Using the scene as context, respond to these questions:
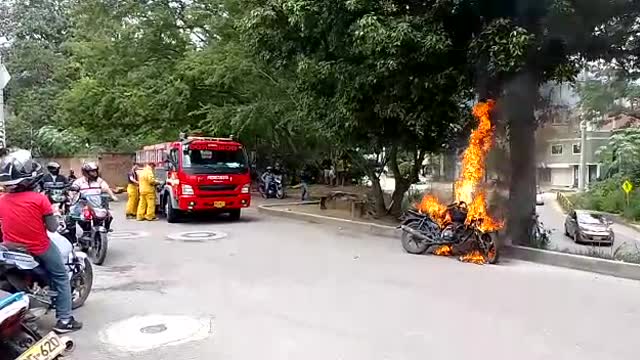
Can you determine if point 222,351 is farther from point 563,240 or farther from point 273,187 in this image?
point 273,187

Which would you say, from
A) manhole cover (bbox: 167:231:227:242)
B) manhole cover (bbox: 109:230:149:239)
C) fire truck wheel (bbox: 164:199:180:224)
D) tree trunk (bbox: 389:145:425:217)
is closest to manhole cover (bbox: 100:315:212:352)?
manhole cover (bbox: 167:231:227:242)

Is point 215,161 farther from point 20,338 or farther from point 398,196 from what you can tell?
point 20,338

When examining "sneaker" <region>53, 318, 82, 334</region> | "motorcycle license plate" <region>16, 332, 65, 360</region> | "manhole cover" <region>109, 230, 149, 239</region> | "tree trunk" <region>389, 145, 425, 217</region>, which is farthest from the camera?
"tree trunk" <region>389, 145, 425, 217</region>

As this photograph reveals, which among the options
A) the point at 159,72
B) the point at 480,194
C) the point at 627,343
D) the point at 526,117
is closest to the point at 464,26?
the point at 526,117

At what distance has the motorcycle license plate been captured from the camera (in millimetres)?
4113

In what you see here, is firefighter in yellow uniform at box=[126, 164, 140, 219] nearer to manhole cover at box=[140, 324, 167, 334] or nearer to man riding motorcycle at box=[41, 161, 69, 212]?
man riding motorcycle at box=[41, 161, 69, 212]

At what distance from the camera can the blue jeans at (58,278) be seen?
18.6 ft

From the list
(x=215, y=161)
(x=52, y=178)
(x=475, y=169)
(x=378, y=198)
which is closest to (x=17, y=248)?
(x=52, y=178)

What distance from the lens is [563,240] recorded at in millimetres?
12344

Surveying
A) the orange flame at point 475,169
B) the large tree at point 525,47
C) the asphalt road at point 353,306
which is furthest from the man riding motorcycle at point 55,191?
the large tree at point 525,47

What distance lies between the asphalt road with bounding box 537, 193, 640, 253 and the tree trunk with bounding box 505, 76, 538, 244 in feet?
2.59

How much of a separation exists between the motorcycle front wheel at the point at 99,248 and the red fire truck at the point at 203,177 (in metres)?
4.92

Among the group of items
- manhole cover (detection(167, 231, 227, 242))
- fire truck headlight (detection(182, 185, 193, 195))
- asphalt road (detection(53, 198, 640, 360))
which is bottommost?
asphalt road (detection(53, 198, 640, 360))

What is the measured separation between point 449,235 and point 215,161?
7.08 m
